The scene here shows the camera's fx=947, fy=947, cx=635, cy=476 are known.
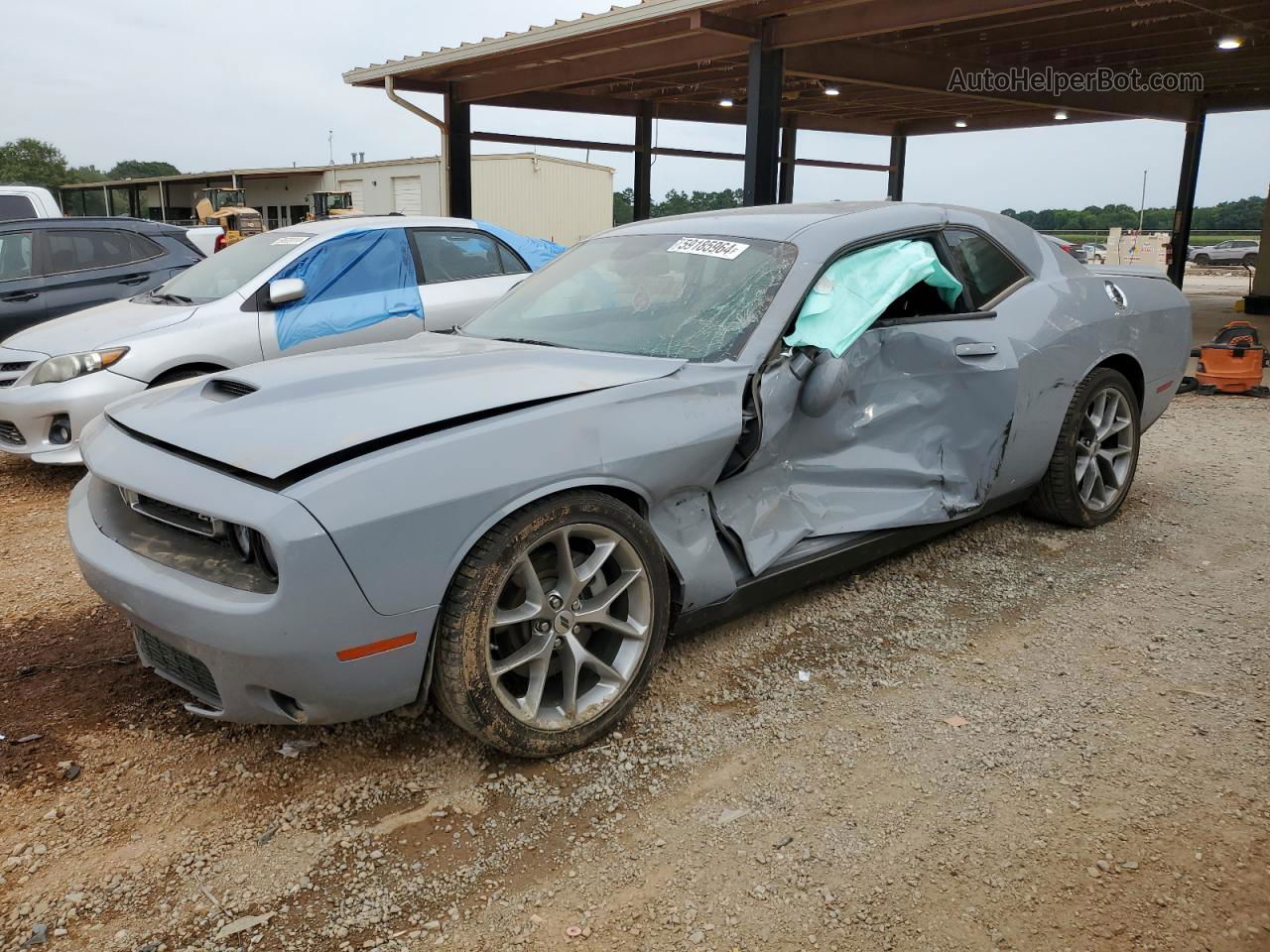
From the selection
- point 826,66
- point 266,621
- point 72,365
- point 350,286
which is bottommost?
point 266,621

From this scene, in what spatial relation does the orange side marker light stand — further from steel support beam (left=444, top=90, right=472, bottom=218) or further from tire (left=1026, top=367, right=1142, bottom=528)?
steel support beam (left=444, top=90, right=472, bottom=218)

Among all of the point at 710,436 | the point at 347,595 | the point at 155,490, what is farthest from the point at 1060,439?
the point at 155,490

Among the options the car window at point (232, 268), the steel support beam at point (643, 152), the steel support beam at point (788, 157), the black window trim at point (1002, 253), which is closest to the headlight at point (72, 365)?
the car window at point (232, 268)

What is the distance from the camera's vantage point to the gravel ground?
2.11 metres

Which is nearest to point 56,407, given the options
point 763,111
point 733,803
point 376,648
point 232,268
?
point 232,268

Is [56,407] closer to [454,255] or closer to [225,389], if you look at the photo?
[454,255]

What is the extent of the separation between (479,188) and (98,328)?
28529 mm

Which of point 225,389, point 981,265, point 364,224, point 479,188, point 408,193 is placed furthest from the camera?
point 408,193

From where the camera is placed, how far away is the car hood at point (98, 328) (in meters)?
5.71

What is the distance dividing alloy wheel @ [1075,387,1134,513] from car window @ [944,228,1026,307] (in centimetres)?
76

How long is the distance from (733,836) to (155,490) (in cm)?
171

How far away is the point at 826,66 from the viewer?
431 inches

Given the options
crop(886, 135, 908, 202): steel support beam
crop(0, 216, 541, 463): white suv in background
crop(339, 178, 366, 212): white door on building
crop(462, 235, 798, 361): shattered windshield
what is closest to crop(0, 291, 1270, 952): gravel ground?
crop(462, 235, 798, 361): shattered windshield

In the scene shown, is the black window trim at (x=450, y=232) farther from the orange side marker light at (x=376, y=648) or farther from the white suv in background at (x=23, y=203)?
the white suv in background at (x=23, y=203)
